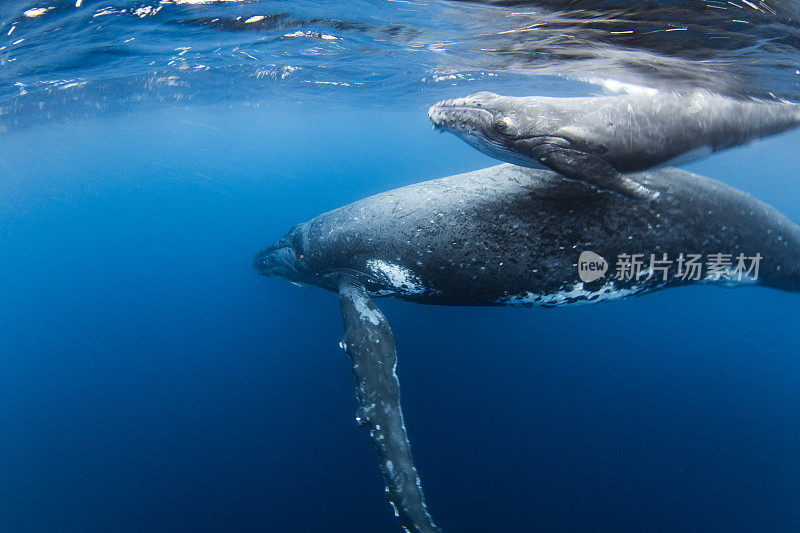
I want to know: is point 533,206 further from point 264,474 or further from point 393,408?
point 264,474

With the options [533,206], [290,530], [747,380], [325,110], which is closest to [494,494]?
[290,530]

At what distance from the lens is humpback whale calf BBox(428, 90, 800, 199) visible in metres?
2.95

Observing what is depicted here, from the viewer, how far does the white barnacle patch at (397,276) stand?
5.09 m

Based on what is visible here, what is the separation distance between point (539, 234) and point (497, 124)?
1.59 m

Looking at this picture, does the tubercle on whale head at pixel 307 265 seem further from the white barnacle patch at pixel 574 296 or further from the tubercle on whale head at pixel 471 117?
the tubercle on whale head at pixel 471 117

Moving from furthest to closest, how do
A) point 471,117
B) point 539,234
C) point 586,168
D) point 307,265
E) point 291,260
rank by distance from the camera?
point 291,260, point 307,265, point 539,234, point 471,117, point 586,168

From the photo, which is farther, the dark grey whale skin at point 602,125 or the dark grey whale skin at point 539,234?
the dark grey whale skin at point 539,234

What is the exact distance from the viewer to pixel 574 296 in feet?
15.7

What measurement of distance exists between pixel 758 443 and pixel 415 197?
921cm

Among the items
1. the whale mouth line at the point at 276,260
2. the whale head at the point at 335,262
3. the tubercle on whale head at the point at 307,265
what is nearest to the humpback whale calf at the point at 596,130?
the whale head at the point at 335,262

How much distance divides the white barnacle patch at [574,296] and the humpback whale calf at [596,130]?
1.66 metres

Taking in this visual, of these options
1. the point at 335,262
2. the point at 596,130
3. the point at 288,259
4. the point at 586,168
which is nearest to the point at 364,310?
the point at 335,262

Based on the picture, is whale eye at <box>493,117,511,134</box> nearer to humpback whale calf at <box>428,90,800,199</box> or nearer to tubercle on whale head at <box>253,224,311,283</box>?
humpback whale calf at <box>428,90,800,199</box>

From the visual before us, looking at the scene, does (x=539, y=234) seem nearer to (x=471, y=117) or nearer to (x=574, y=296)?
(x=574, y=296)
